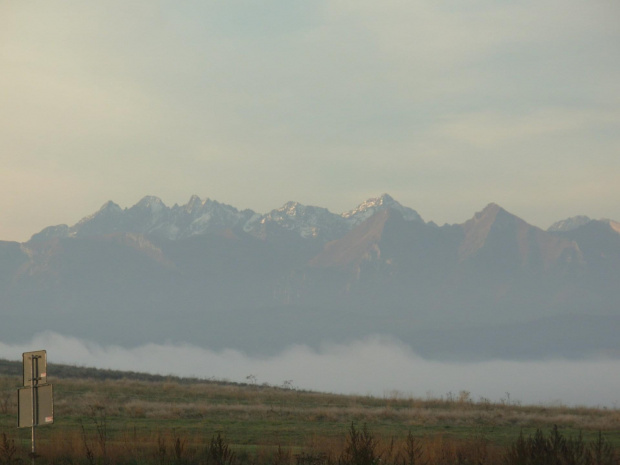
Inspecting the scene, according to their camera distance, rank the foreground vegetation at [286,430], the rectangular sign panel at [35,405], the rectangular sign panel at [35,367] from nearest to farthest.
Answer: the rectangular sign panel at [35,367]
the rectangular sign panel at [35,405]
the foreground vegetation at [286,430]

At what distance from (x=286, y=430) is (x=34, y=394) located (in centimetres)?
1432

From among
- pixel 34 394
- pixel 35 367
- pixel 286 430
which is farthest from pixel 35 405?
pixel 286 430

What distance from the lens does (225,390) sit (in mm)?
57656

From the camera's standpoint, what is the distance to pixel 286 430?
3425 cm

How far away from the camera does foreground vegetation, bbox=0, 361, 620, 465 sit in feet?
73.4

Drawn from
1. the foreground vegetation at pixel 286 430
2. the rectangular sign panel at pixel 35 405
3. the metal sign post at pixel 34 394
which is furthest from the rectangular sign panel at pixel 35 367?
the foreground vegetation at pixel 286 430

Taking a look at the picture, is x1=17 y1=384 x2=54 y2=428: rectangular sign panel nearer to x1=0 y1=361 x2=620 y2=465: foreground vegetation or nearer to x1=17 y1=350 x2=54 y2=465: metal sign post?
x1=17 y1=350 x2=54 y2=465: metal sign post

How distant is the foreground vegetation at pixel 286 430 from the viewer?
73.4 ft

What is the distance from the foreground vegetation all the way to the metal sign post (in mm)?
981

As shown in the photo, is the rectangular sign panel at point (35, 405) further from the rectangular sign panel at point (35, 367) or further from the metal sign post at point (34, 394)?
the rectangular sign panel at point (35, 367)

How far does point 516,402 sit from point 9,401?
1177 inches

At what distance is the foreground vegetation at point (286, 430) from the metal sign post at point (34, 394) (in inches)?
38.6

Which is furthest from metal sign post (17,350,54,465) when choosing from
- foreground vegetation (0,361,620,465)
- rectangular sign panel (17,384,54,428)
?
foreground vegetation (0,361,620,465)

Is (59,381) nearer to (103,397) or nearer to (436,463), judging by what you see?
(103,397)
